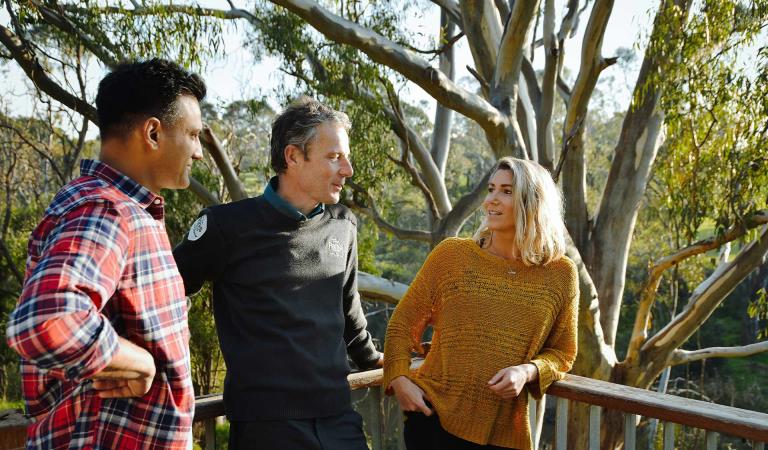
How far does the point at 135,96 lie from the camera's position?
4.22 feet

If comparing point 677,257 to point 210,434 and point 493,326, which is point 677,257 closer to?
point 493,326

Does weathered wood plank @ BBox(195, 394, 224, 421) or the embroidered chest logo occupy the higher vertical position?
the embroidered chest logo

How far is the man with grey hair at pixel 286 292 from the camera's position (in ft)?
5.63

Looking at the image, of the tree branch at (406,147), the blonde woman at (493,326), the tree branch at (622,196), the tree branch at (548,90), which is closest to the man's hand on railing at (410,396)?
the blonde woman at (493,326)

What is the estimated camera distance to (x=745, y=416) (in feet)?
5.87

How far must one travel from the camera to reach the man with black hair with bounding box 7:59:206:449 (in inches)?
40.7

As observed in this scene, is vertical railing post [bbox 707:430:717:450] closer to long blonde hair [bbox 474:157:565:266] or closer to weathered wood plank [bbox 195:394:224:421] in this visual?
long blonde hair [bbox 474:157:565:266]

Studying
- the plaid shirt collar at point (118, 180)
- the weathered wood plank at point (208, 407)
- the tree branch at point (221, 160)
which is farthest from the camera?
the tree branch at point (221, 160)

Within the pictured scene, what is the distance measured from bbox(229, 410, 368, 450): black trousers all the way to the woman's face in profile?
0.77 m

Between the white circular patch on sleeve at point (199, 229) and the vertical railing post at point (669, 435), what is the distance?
1.33m

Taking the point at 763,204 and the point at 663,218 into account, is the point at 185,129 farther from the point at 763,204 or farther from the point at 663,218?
the point at 663,218

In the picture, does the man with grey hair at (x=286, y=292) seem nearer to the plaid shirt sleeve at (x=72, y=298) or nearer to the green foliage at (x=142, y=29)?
the plaid shirt sleeve at (x=72, y=298)

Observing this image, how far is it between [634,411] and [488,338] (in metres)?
0.44

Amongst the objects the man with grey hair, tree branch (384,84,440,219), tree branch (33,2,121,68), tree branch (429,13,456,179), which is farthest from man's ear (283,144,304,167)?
tree branch (429,13,456,179)
